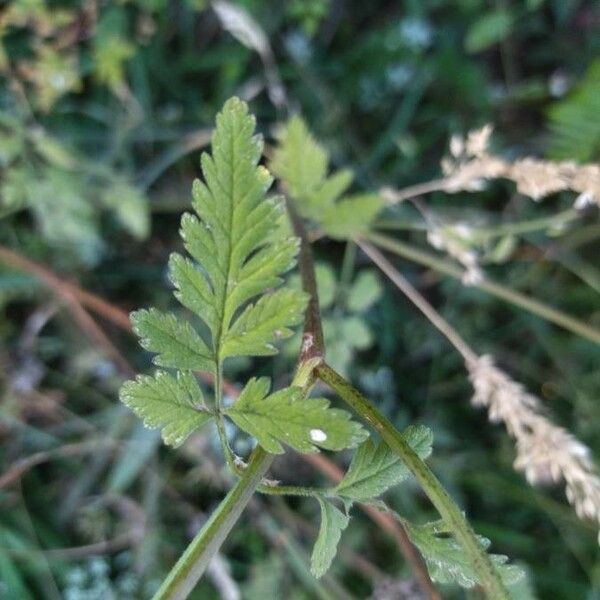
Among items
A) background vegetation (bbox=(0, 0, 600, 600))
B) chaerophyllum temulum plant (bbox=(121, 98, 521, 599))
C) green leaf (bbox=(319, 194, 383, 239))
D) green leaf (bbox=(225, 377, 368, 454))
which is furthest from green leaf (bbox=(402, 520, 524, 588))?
background vegetation (bbox=(0, 0, 600, 600))

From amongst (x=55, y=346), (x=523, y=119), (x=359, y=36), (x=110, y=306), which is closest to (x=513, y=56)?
(x=523, y=119)

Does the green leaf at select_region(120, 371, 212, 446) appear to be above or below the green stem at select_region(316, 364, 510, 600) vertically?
above

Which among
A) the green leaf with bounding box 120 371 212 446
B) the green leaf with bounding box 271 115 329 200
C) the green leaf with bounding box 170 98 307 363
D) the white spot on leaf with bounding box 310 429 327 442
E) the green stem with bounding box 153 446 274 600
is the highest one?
the green leaf with bounding box 271 115 329 200

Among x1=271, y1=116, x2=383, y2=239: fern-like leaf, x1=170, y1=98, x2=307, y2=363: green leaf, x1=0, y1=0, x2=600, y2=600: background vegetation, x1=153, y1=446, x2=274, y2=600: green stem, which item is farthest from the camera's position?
x1=0, y1=0, x2=600, y2=600: background vegetation

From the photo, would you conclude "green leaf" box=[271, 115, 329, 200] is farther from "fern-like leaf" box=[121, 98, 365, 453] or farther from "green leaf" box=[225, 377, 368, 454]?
"green leaf" box=[225, 377, 368, 454]

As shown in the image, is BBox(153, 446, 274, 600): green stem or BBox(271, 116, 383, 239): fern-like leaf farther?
BBox(271, 116, 383, 239): fern-like leaf
